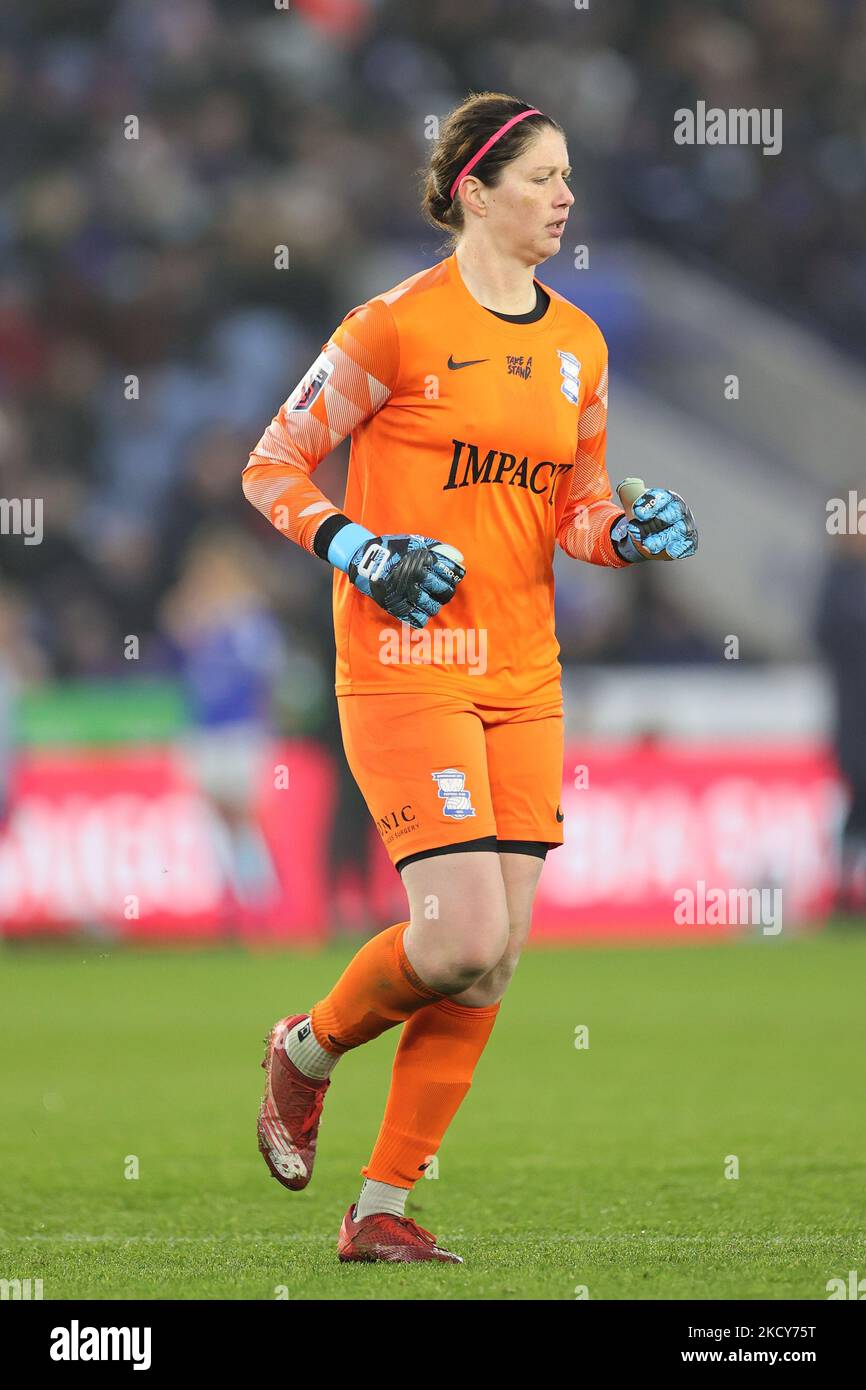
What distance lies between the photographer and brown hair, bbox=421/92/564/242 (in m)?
4.41

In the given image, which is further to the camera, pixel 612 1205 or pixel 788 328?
pixel 788 328

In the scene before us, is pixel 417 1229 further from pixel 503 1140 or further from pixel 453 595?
pixel 503 1140

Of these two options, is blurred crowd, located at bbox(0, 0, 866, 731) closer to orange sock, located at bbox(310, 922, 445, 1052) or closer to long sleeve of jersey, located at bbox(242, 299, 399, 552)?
long sleeve of jersey, located at bbox(242, 299, 399, 552)

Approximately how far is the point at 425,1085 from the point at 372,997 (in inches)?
9.6

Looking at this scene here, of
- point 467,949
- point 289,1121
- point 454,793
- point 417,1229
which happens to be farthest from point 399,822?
point 417,1229

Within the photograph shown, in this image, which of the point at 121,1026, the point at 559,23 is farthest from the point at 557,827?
the point at 559,23

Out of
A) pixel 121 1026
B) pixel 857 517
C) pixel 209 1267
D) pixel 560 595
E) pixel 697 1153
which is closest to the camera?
pixel 209 1267

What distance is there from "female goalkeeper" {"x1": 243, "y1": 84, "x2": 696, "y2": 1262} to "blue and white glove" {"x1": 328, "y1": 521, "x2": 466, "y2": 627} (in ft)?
0.22

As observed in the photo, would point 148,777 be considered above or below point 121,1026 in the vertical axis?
above

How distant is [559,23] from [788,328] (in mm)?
3025

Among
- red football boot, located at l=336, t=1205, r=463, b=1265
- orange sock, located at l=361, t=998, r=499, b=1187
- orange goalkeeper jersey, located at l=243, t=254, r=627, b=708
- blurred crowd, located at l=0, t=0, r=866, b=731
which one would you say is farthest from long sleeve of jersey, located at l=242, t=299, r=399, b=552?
blurred crowd, located at l=0, t=0, r=866, b=731

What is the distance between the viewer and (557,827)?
4465 mm

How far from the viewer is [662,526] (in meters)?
4.42
